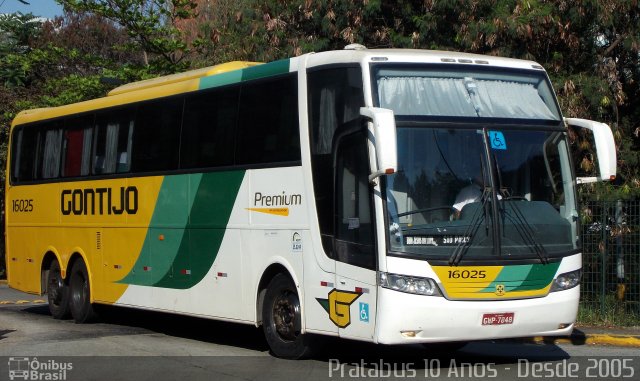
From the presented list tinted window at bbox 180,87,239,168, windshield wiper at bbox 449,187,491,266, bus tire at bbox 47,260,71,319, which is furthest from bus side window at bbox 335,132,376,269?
bus tire at bbox 47,260,71,319

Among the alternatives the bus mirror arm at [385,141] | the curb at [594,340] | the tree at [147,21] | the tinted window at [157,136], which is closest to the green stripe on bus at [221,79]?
the tinted window at [157,136]

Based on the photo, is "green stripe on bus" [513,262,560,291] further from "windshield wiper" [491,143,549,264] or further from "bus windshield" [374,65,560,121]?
"bus windshield" [374,65,560,121]

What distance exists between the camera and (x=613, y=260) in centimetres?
1584

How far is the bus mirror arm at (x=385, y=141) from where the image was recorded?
969 cm

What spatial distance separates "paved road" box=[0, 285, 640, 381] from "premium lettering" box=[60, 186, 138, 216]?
1.90 metres

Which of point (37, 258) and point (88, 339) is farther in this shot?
point (37, 258)

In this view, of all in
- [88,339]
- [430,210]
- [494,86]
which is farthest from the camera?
[88,339]

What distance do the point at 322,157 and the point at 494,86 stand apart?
208 cm

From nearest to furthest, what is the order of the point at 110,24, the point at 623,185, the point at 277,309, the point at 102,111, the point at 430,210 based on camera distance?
1. the point at 430,210
2. the point at 277,309
3. the point at 102,111
4. the point at 623,185
5. the point at 110,24

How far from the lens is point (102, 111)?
650 inches

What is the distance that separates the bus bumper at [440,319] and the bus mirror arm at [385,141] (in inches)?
52.1

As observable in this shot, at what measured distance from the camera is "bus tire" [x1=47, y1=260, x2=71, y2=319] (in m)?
17.5

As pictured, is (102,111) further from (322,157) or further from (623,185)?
(623,185)

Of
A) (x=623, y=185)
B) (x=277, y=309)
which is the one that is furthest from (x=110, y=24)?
(x=277, y=309)
